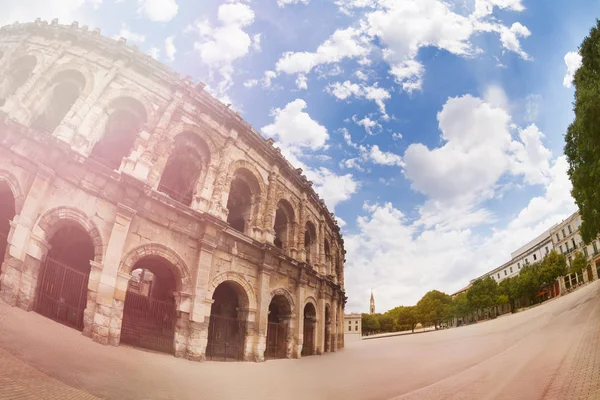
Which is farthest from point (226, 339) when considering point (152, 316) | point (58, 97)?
point (58, 97)

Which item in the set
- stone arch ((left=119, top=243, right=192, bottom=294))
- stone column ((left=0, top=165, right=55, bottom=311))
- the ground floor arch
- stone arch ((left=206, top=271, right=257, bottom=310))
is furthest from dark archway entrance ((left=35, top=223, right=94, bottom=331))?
the ground floor arch

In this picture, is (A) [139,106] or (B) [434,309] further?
(B) [434,309]

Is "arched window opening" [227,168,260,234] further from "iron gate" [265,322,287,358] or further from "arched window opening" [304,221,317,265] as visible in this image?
"arched window opening" [304,221,317,265]

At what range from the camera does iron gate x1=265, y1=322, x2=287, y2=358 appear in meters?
12.7

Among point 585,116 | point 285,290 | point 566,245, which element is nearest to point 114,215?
point 285,290

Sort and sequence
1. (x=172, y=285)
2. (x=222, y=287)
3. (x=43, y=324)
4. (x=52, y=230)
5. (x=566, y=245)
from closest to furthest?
(x=43, y=324), (x=52, y=230), (x=172, y=285), (x=222, y=287), (x=566, y=245)

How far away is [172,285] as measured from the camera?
35.8 feet

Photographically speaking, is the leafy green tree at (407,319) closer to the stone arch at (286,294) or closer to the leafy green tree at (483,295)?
the leafy green tree at (483,295)

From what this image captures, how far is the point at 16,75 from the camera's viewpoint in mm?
11320

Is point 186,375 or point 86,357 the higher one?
point 86,357

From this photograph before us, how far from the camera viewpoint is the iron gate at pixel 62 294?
8.01 metres

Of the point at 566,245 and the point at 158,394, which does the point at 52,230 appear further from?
the point at 566,245

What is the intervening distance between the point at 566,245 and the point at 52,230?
53.9 metres

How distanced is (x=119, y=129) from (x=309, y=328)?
1266 cm
